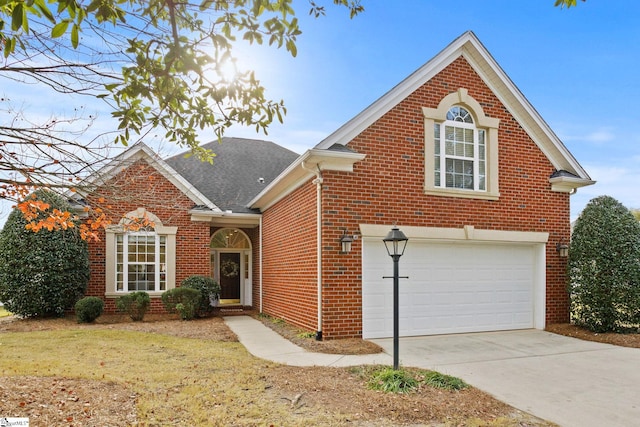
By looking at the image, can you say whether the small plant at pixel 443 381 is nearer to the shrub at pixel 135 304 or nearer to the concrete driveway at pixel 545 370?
the concrete driveway at pixel 545 370

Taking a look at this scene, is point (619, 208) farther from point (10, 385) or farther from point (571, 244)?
point (10, 385)

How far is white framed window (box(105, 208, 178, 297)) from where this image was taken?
576 inches

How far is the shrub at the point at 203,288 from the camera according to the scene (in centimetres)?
1414

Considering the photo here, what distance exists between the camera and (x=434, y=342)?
31.9 ft

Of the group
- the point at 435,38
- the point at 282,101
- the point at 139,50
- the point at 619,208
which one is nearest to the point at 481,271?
the point at 619,208

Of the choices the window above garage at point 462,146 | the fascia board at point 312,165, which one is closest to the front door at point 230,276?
the fascia board at point 312,165

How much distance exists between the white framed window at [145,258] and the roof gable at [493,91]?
7.78 m

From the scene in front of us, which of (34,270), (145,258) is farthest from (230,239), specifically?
(34,270)

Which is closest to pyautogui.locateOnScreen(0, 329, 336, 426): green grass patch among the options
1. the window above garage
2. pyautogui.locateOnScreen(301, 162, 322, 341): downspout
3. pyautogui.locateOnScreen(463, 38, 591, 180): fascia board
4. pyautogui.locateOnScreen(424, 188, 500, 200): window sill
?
pyautogui.locateOnScreen(301, 162, 322, 341): downspout

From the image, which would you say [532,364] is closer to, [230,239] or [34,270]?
[230,239]

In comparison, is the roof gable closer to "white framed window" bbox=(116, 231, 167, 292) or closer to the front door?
"white framed window" bbox=(116, 231, 167, 292)

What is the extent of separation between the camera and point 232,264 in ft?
58.3

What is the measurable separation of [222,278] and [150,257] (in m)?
3.45

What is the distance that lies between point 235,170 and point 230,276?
4.32 meters
